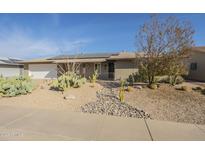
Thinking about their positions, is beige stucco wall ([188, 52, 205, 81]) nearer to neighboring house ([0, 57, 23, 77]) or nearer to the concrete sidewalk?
the concrete sidewalk

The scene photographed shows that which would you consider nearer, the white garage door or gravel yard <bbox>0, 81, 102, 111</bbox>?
gravel yard <bbox>0, 81, 102, 111</bbox>

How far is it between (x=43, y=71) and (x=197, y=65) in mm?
19277

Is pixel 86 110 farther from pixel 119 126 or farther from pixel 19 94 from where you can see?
pixel 19 94

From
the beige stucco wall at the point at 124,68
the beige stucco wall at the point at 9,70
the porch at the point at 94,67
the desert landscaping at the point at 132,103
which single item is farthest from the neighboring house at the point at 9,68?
the desert landscaping at the point at 132,103

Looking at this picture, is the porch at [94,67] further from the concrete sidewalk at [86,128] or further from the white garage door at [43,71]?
the concrete sidewalk at [86,128]

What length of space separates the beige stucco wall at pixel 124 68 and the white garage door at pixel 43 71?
8959mm

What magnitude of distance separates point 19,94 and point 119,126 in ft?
24.0

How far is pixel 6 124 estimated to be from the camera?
226 inches

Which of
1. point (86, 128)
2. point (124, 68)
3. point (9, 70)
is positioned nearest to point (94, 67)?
point (124, 68)

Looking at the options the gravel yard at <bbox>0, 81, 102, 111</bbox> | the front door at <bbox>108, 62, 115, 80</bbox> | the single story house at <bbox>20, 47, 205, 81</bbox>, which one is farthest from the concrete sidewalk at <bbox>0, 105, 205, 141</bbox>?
the front door at <bbox>108, 62, 115, 80</bbox>

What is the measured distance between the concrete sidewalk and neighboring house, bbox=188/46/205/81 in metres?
15.2

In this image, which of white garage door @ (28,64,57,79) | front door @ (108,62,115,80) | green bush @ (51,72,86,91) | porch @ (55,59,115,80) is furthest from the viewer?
white garage door @ (28,64,57,79)

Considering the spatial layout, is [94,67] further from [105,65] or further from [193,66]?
[193,66]

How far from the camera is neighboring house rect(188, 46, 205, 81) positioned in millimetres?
19097
